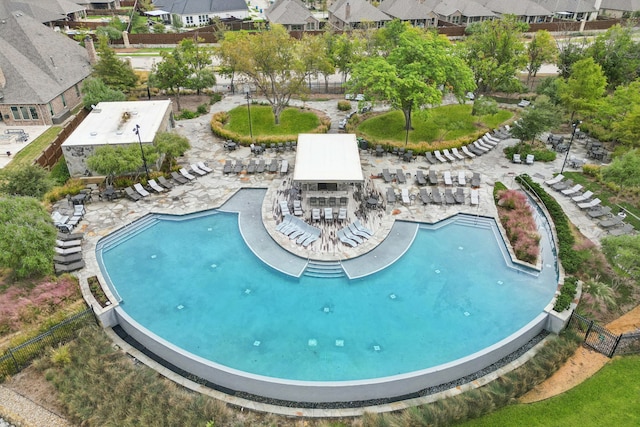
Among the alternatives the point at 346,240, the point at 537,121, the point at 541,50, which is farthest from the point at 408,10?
the point at 346,240

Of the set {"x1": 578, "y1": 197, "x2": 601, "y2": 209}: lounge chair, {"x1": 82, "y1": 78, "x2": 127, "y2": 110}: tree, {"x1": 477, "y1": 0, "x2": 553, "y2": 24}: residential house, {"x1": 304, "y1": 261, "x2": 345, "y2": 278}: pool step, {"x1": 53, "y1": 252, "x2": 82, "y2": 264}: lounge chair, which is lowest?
{"x1": 304, "y1": 261, "x2": 345, "y2": 278}: pool step

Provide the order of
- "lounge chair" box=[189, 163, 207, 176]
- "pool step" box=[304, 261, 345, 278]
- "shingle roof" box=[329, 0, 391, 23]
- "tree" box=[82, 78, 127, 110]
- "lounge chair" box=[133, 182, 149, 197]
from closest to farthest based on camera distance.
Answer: "pool step" box=[304, 261, 345, 278] → "lounge chair" box=[133, 182, 149, 197] → "lounge chair" box=[189, 163, 207, 176] → "tree" box=[82, 78, 127, 110] → "shingle roof" box=[329, 0, 391, 23]

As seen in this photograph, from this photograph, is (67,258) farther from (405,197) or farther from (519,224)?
(519,224)

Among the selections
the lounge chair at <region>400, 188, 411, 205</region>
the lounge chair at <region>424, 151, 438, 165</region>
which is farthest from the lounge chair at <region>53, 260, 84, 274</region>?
the lounge chair at <region>424, 151, 438, 165</region>

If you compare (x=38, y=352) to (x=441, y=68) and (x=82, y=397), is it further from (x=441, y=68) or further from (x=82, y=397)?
(x=441, y=68)

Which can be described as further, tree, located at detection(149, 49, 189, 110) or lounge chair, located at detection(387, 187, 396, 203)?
tree, located at detection(149, 49, 189, 110)

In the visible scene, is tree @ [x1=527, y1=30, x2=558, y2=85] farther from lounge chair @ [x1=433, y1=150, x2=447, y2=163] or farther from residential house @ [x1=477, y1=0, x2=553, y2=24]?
residential house @ [x1=477, y1=0, x2=553, y2=24]
